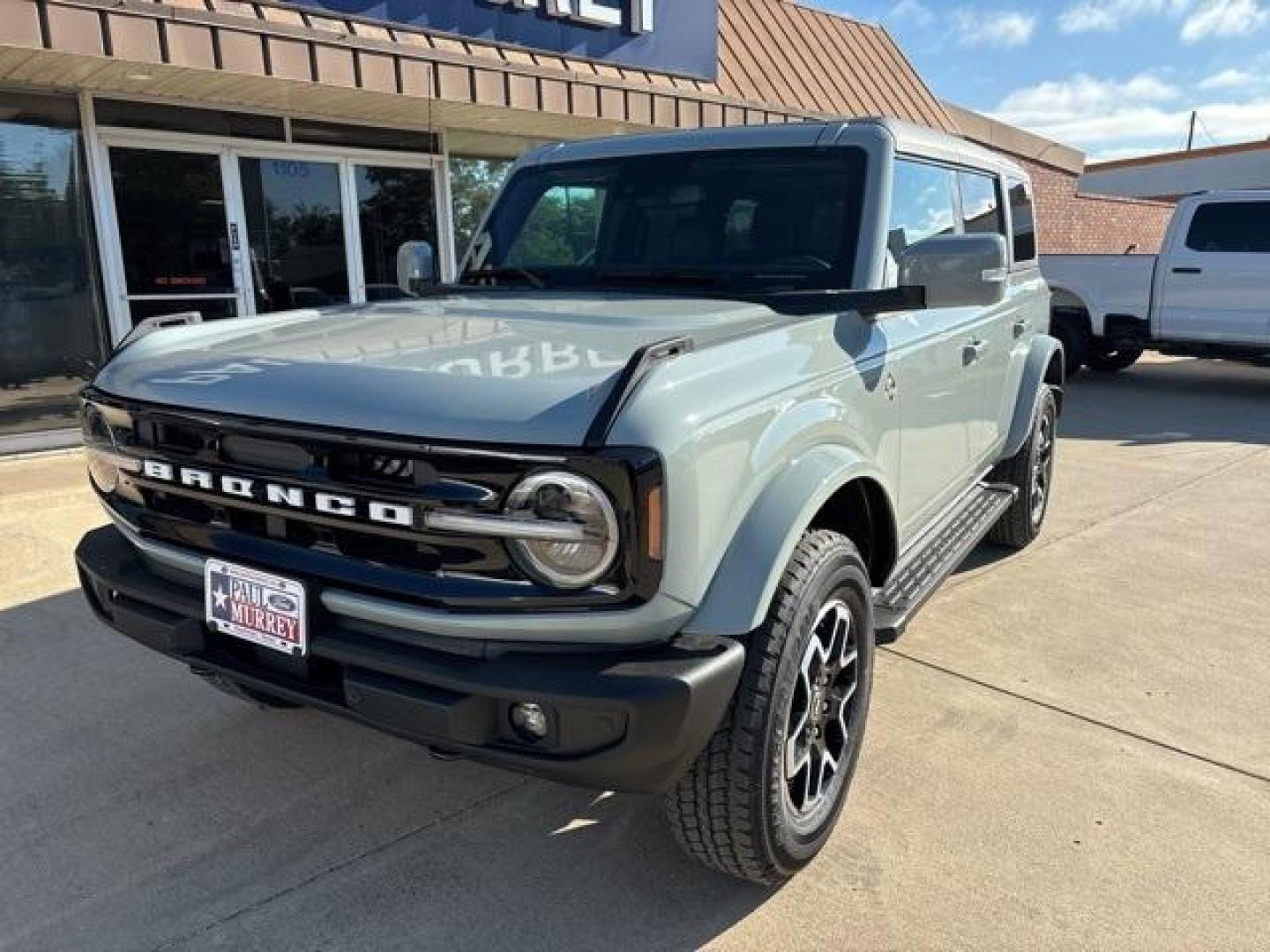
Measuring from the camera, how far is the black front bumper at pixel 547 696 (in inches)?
72.4

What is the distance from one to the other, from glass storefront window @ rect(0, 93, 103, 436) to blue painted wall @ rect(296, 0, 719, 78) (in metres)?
2.23

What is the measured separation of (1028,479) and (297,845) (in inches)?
152

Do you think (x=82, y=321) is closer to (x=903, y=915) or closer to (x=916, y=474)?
(x=916, y=474)

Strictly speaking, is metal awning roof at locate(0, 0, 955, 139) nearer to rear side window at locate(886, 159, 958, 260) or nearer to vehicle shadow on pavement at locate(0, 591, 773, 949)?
vehicle shadow on pavement at locate(0, 591, 773, 949)

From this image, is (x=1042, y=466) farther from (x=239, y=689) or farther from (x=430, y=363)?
(x=239, y=689)

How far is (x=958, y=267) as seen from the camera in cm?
276

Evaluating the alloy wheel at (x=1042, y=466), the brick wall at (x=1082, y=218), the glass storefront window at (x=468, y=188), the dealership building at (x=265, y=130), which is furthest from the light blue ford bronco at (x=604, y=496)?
the brick wall at (x=1082, y=218)

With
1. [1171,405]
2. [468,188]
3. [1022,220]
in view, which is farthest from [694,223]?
[1171,405]

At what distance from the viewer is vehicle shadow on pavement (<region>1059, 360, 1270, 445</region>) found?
341 inches

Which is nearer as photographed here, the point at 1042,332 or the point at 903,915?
the point at 903,915

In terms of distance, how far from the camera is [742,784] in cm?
212

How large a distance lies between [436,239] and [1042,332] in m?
6.39

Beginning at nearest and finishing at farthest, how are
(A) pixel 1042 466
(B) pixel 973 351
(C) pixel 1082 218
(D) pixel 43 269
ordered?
1. (B) pixel 973 351
2. (A) pixel 1042 466
3. (D) pixel 43 269
4. (C) pixel 1082 218

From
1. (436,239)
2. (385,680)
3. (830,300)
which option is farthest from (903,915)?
(436,239)
